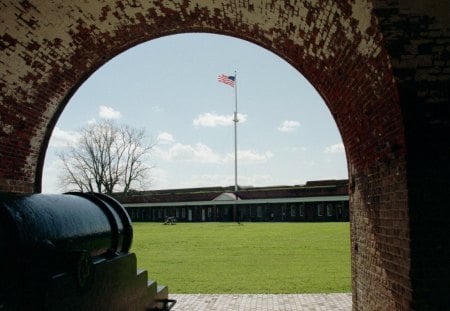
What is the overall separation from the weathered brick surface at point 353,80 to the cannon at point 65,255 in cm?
244

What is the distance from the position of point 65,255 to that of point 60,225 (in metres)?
0.35

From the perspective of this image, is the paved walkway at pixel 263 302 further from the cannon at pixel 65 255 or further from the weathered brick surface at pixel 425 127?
the weathered brick surface at pixel 425 127

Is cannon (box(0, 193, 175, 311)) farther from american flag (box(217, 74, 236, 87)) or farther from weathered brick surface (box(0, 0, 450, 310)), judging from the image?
american flag (box(217, 74, 236, 87))

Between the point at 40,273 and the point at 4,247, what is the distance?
28 cm

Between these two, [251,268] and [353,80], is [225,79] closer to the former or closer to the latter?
[251,268]

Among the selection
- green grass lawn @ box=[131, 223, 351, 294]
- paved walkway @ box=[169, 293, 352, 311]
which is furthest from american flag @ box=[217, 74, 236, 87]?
paved walkway @ box=[169, 293, 352, 311]

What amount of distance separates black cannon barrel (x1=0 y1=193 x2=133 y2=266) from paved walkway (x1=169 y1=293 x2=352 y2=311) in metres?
3.19

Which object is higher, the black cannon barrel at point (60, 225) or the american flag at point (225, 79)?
the american flag at point (225, 79)

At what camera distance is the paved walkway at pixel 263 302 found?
739 cm

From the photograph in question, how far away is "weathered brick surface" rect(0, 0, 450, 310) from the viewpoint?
148 inches

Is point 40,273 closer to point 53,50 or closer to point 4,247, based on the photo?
point 4,247

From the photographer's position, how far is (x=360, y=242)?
5.77 metres

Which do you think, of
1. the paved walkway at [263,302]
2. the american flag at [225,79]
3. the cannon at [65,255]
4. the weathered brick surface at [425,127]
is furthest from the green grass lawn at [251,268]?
the american flag at [225,79]

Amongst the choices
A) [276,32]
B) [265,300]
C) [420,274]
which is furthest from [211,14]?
[265,300]
